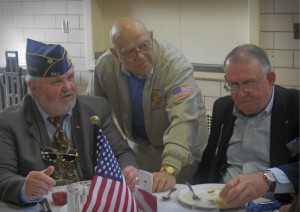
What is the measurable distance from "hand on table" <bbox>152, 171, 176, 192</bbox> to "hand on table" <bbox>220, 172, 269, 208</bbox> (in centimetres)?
35

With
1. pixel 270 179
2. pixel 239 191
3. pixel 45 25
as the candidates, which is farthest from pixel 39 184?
pixel 45 25

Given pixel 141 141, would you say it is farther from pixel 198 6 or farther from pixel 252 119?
pixel 198 6

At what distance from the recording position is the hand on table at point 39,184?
1.90m

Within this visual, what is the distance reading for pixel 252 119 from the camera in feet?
7.67

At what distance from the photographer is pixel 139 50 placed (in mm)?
2531

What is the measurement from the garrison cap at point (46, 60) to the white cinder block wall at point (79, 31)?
1.99 metres

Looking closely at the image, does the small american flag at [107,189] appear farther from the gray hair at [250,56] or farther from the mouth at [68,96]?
the gray hair at [250,56]

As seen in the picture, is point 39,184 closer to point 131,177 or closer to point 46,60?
point 131,177

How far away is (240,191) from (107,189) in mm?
502

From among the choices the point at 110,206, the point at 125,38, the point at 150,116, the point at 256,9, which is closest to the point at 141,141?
the point at 150,116

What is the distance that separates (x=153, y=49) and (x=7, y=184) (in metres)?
1.03

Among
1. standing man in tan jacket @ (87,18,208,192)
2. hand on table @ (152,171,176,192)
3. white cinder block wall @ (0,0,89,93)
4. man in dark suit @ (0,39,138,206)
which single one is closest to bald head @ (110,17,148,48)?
standing man in tan jacket @ (87,18,208,192)

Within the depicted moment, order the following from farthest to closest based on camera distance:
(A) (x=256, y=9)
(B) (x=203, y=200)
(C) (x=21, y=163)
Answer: (A) (x=256, y=9)
(C) (x=21, y=163)
(B) (x=203, y=200)

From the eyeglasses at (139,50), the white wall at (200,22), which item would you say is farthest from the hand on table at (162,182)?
the white wall at (200,22)
